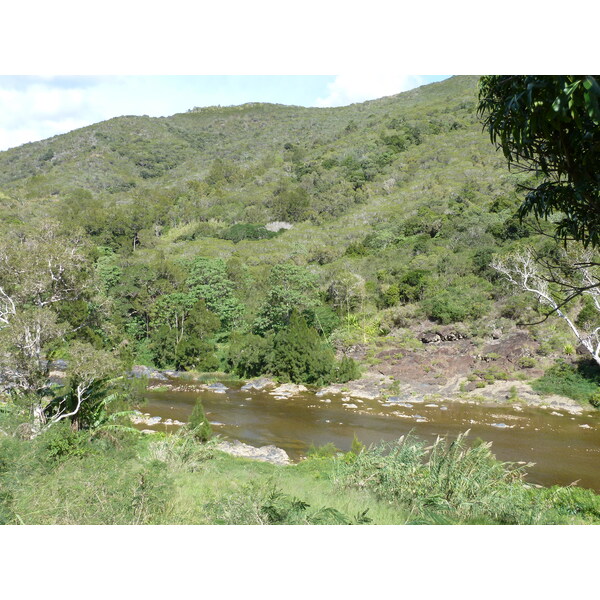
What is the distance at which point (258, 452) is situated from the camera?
31.2ft

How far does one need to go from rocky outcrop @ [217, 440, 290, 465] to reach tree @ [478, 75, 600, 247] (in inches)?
281

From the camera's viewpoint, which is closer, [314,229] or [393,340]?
[393,340]

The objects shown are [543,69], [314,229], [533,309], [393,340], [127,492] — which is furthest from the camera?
[314,229]

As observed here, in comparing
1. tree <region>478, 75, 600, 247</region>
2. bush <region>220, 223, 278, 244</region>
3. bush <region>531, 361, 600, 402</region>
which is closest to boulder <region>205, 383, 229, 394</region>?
bush <region>531, 361, 600, 402</region>

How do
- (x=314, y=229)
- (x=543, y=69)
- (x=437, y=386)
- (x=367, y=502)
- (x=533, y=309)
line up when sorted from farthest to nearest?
(x=314, y=229) → (x=533, y=309) → (x=437, y=386) → (x=367, y=502) → (x=543, y=69)

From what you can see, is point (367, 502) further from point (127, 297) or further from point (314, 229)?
point (314, 229)

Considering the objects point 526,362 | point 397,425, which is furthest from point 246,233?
point 397,425

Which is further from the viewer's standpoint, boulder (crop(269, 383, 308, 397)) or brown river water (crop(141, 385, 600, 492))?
boulder (crop(269, 383, 308, 397))

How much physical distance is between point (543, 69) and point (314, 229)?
3289 cm

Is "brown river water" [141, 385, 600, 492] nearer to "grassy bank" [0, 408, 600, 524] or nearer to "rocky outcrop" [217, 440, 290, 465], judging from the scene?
"rocky outcrop" [217, 440, 290, 465]

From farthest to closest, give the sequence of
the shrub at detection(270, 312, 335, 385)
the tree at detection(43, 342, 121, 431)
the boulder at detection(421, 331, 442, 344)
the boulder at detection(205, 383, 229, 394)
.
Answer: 1. the boulder at detection(421, 331, 442, 344)
2. the shrub at detection(270, 312, 335, 385)
3. the boulder at detection(205, 383, 229, 394)
4. the tree at detection(43, 342, 121, 431)

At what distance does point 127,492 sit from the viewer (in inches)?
156

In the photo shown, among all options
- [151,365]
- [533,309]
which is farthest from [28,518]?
[533,309]

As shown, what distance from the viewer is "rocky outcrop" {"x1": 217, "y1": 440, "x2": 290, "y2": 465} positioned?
9.10m
